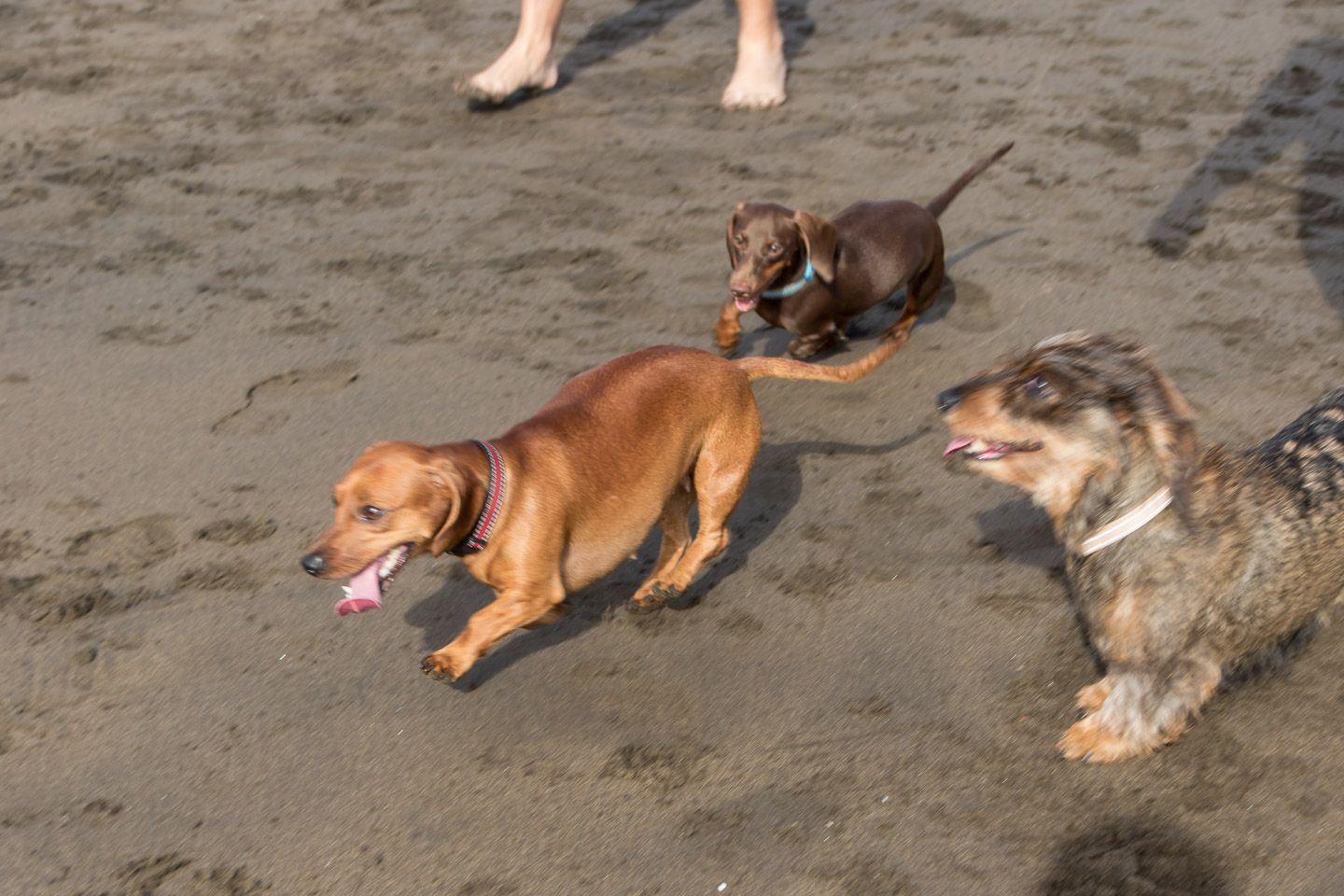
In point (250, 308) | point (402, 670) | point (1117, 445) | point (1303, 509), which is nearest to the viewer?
point (1117, 445)

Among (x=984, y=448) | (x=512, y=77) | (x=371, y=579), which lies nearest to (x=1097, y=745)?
(x=984, y=448)

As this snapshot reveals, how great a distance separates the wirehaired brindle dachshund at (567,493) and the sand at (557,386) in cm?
30

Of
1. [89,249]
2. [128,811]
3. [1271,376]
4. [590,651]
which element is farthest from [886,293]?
[89,249]

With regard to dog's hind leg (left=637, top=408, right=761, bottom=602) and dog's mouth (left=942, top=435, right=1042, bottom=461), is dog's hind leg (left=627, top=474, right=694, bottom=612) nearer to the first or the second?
dog's hind leg (left=637, top=408, right=761, bottom=602)

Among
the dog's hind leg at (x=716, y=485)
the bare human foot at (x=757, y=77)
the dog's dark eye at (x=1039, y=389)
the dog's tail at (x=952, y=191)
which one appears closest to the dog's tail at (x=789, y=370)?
the dog's hind leg at (x=716, y=485)

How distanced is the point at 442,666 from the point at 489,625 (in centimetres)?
15

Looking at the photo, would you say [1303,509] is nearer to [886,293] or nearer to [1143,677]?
[1143,677]

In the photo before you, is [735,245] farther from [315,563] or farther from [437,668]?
[315,563]

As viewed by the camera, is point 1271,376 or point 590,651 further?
point 1271,376

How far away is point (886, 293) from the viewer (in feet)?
16.8

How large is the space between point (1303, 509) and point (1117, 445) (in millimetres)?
607

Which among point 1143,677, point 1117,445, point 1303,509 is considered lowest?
point 1143,677

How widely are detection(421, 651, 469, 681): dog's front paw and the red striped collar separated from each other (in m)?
0.26

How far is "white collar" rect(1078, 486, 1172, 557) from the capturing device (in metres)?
3.00
